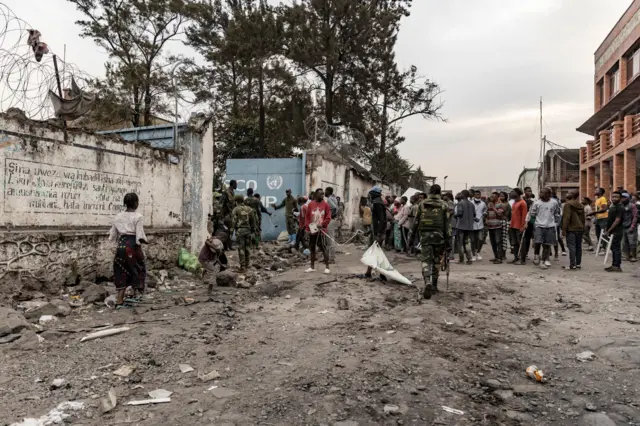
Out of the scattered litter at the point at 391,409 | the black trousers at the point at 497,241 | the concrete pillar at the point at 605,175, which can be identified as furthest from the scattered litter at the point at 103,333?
the concrete pillar at the point at 605,175

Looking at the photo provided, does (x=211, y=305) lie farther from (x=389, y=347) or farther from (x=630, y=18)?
(x=630, y=18)

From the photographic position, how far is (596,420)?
2.98 meters

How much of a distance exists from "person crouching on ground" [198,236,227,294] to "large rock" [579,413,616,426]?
Result: 18.3ft

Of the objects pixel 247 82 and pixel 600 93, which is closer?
pixel 247 82

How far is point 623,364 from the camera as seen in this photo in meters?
3.88

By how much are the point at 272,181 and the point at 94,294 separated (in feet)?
30.3

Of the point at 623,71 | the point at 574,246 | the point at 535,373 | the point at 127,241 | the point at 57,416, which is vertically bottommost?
the point at 57,416

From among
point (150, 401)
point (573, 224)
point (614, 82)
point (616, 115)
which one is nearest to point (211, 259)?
point (150, 401)

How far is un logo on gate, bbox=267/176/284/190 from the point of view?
14.8 meters

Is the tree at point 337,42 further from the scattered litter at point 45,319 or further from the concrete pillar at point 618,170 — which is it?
the scattered litter at point 45,319

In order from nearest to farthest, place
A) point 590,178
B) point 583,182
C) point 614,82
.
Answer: point 614,82, point 590,178, point 583,182

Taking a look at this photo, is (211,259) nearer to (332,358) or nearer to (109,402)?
(332,358)

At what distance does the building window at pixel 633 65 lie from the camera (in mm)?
19156

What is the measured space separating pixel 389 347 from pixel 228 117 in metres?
19.7
